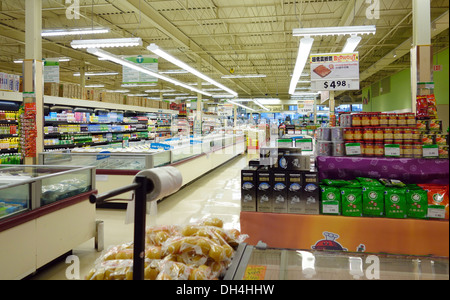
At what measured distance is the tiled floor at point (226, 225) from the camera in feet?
5.67

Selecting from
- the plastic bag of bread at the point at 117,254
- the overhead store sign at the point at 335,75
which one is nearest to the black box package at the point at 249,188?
the plastic bag of bread at the point at 117,254

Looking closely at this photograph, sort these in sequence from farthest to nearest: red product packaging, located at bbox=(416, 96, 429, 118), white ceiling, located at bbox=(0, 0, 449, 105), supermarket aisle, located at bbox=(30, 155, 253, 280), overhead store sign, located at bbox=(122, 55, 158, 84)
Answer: overhead store sign, located at bbox=(122, 55, 158, 84)
white ceiling, located at bbox=(0, 0, 449, 105)
red product packaging, located at bbox=(416, 96, 429, 118)
supermarket aisle, located at bbox=(30, 155, 253, 280)

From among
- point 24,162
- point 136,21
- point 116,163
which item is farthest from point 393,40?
point 24,162

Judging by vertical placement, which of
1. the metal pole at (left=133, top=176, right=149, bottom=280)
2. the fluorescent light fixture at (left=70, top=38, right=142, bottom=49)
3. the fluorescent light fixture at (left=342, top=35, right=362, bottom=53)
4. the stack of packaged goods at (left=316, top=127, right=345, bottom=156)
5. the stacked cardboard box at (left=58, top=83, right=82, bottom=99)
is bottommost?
the metal pole at (left=133, top=176, right=149, bottom=280)

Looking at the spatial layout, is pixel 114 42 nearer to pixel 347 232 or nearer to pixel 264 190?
pixel 264 190

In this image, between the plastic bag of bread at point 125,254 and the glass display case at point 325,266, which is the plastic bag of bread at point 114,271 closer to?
the plastic bag of bread at point 125,254

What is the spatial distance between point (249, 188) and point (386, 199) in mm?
1321

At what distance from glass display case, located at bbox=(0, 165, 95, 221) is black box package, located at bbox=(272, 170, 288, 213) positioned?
2.50 metres

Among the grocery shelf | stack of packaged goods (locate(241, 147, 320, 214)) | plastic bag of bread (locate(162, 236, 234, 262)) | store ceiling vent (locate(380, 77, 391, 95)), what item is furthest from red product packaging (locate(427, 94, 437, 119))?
store ceiling vent (locate(380, 77, 391, 95))

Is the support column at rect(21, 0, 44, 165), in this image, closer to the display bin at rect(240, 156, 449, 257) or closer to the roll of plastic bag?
the display bin at rect(240, 156, 449, 257)

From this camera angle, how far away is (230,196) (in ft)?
25.9

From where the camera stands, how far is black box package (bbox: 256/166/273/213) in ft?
11.0

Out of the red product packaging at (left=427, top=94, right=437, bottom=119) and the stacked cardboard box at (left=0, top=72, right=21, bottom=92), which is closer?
the red product packaging at (left=427, top=94, right=437, bottom=119)
